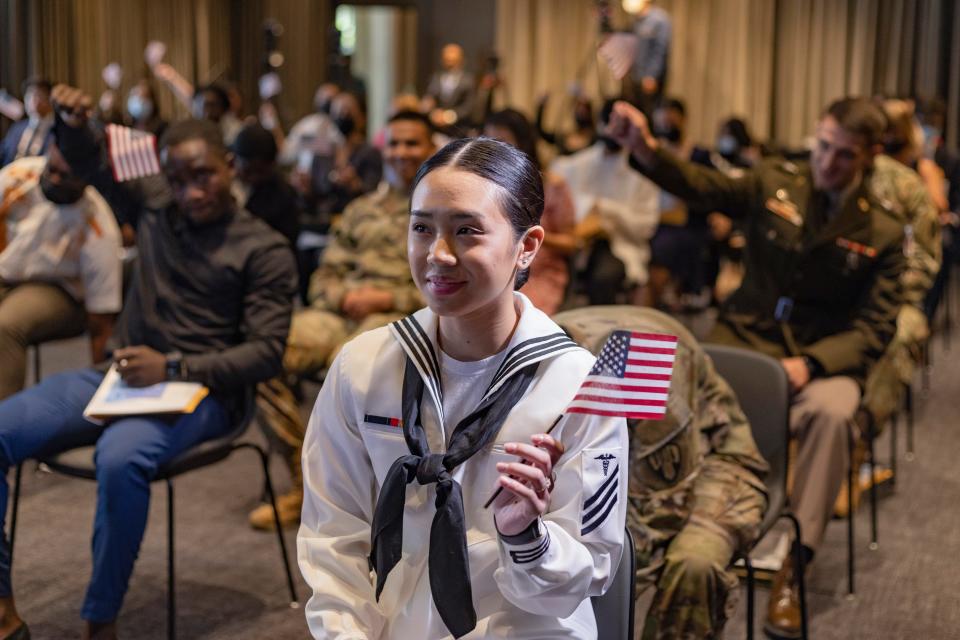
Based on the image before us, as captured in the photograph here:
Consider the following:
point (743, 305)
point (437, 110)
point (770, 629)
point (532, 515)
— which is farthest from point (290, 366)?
point (437, 110)

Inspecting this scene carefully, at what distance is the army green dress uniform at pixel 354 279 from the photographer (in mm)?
3945

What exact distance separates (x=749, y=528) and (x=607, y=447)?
98 cm

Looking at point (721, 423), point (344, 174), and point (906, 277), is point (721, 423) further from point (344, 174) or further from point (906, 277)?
point (344, 174)

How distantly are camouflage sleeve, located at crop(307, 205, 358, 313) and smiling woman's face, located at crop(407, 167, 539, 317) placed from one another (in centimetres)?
256

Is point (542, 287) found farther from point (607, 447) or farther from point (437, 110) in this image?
point (437, 110)

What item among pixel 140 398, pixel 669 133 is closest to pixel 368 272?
pixel 140 398

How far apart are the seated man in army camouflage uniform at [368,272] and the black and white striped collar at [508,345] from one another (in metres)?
2.13

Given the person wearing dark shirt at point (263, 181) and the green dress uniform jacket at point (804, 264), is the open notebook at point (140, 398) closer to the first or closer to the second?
the green dress uniform jacket at point (804, 264)

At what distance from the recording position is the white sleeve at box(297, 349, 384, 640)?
160 centimetres

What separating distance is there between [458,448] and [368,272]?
257 centimetres

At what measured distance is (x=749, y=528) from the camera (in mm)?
2400

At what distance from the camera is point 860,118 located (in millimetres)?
3271

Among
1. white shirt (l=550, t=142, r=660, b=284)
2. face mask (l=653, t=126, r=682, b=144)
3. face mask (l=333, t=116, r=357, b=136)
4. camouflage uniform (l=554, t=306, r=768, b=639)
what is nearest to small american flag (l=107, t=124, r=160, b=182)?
camouflage uniform (l=554, t=306, r=768, b=639)

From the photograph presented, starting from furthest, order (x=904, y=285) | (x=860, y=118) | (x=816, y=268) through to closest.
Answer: (x=904, y=285) → (x=816, y=268) → (x=860, y=118)
